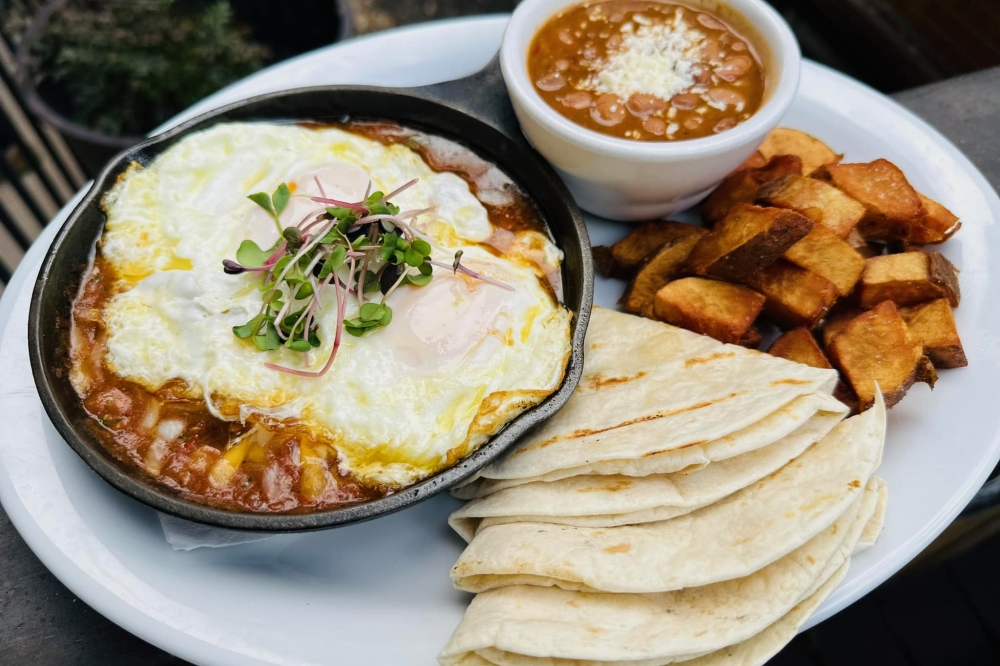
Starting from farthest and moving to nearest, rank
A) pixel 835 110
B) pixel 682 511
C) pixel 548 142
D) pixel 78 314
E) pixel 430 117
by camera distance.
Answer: pixel 835 110 → pixel 430 117 → pixel 548 142 → pixel 78 314 → pixel 682 511

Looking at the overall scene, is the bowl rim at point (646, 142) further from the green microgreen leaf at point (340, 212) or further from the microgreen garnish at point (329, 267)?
the green microgreen leaf at point (340, 212)

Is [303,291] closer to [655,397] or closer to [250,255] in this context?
[250,255]

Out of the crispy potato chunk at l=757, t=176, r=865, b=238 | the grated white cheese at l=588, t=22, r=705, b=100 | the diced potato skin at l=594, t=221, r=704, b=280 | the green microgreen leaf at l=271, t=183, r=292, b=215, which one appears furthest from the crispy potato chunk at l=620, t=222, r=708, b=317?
the green microgreen leaf at l=271, t=183, r=292, b=215

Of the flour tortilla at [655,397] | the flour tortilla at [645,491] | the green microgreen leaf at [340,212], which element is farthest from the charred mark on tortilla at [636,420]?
the green microgreen leaf at [340,212]

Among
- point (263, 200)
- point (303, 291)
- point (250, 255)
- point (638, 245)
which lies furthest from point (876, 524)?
point (263, 200)

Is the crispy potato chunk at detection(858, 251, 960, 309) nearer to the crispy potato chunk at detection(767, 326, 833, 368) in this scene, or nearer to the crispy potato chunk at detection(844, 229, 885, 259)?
the crispy potato chunk at detection(844, 229, 885, 259)

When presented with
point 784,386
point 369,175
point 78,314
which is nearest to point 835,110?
point 784,386

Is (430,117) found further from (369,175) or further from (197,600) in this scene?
(197,600)
